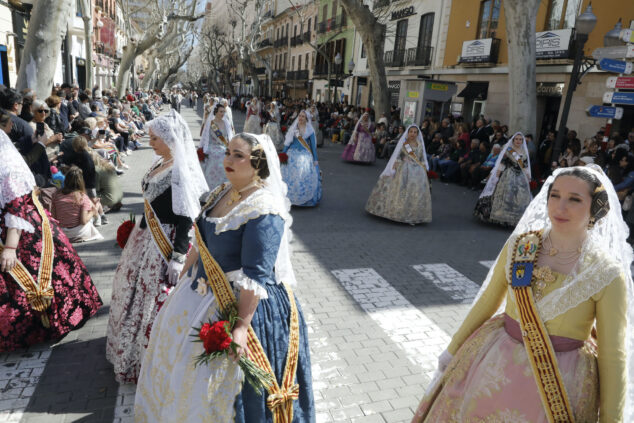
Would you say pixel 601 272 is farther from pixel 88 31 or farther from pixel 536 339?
pixel 88 31

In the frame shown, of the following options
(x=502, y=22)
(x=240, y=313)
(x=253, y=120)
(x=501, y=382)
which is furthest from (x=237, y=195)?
(x=502, y=22)

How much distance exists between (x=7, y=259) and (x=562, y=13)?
17.8m

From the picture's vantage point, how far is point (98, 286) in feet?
16.5

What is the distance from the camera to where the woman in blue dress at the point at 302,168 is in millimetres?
9125

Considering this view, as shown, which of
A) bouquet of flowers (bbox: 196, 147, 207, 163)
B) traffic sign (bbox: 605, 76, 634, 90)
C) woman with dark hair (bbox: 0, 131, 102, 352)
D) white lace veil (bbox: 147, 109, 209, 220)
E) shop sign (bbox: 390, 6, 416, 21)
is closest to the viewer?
white lace veil (bbox: 147, 109, 209, 220)

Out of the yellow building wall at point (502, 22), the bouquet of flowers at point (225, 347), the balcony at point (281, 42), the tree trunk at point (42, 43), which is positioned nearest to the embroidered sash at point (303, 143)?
the tree trunk at point (42, 43)

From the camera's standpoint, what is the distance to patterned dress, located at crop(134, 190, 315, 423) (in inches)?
91.9

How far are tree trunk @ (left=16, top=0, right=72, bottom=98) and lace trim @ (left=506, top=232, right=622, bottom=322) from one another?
28.7 feet

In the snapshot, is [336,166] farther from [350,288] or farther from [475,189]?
[350,288]

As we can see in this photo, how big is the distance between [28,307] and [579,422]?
3839mm

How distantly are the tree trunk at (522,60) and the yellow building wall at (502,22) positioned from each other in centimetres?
297

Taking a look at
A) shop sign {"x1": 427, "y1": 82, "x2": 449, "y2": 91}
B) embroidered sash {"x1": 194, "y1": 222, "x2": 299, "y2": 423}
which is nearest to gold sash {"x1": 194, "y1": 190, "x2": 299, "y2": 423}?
embroidered sash {"x1": 194, "y1": 222, "x2": 299, "y2": 423}

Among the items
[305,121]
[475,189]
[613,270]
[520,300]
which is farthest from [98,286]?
[475,189]

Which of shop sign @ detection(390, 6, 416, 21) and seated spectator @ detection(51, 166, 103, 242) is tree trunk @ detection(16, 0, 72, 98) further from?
shop sign @ detection(390, 6, 416, 21)
